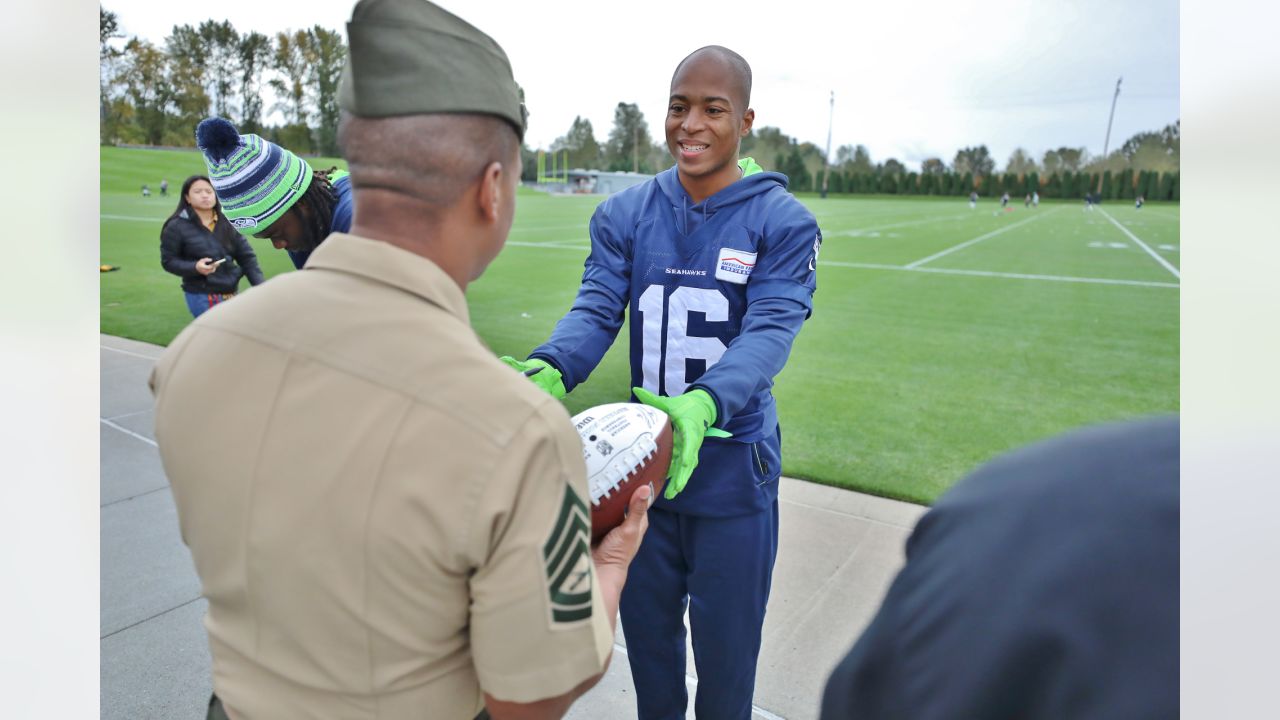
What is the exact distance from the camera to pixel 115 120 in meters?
39.1

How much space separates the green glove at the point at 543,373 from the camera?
2.14m

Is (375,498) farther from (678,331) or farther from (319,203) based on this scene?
(319,203)

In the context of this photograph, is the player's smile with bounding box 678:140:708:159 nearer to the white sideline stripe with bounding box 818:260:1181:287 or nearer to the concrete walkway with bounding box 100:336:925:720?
the concrete walkway with bounding box 100:336:925:720

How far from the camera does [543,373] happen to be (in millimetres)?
2178

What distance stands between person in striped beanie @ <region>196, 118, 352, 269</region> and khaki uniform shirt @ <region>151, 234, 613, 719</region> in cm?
166

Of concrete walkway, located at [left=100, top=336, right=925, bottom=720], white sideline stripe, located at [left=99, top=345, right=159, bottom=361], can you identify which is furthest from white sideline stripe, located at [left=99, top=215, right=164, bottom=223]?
concrete walkway, located at [left=100, top=336, right=925, bottom=720]

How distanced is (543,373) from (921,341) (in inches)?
292

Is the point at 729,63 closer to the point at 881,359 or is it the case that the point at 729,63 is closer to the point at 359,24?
the point at 359,24

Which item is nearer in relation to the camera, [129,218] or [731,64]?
[731,64]

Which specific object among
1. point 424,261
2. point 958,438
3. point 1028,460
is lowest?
point 958,438

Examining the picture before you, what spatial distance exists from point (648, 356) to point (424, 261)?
139 cm

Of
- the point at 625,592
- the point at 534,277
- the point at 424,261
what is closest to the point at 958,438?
the point at 625,592

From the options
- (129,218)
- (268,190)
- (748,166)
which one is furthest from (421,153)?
(129,218)

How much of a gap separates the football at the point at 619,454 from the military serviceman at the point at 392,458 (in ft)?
1.72
